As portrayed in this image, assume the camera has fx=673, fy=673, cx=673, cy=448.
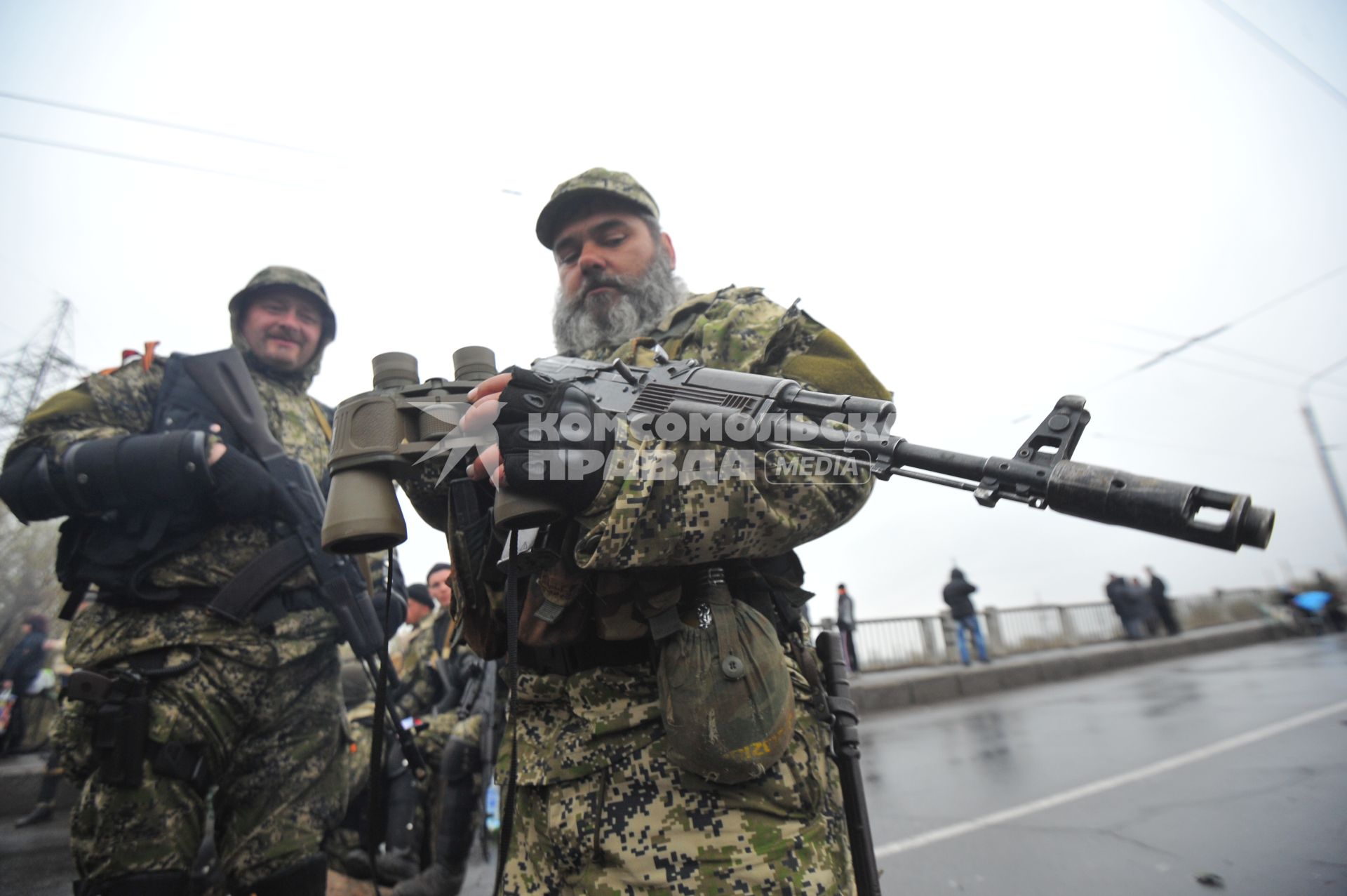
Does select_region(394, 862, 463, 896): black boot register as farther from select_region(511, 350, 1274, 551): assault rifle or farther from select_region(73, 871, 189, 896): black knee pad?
select_region(511, 350, 1274, 551): assault rifle

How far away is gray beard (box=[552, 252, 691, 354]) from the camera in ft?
7.30

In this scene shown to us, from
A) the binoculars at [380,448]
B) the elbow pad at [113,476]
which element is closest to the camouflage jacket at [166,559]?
the elbow pad at [113,476]

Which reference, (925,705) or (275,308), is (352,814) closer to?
(275,308)

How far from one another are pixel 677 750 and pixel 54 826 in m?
6.26

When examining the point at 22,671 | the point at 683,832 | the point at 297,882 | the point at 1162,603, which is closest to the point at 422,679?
the point at 297,882

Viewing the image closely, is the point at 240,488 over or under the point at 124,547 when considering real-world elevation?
Answer: over

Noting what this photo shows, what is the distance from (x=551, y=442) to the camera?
1.25m

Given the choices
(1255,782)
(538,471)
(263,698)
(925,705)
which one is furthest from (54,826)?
(925,705)

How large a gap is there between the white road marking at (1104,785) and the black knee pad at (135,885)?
3.20m

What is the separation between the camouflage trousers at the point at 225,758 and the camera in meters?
2.05

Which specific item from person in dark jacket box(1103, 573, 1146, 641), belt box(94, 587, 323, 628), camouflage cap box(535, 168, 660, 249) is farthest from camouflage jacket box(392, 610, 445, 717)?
person in dark jacket box(1103, 573, 1146, 641)

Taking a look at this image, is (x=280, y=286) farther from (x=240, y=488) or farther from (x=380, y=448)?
(x=380, y=448)

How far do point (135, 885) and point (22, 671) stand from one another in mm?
7389

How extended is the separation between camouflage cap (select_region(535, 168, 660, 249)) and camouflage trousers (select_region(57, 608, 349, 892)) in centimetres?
175
